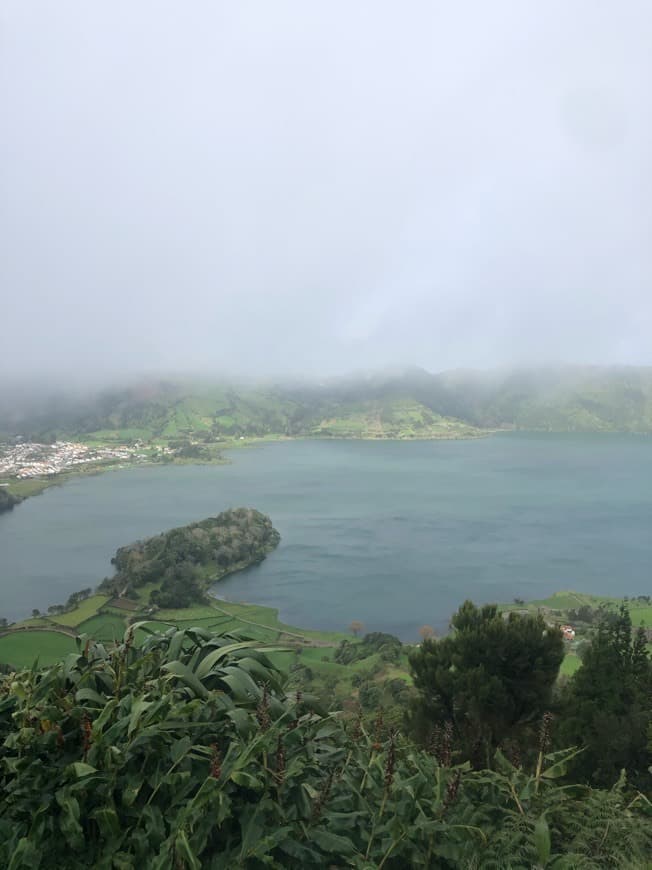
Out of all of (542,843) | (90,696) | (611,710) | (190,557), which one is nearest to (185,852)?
(90,696)

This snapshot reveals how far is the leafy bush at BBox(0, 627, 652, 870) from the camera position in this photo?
1.72 metres

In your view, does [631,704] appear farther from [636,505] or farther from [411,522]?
[636,505]

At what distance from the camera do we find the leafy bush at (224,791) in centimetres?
172

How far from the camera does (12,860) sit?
5.22 ft

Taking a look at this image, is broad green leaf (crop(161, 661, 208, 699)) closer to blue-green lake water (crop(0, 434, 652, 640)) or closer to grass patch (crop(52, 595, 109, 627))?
blue-green lake water (crop(0, 434, 652, 640))

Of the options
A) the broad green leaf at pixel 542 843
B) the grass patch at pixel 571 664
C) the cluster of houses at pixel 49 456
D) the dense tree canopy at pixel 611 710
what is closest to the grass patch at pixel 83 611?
the grass patch at pixel 571 664

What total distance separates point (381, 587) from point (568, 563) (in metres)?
23.2

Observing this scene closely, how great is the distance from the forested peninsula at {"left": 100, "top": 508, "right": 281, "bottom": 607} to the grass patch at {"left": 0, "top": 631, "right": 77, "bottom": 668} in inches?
447

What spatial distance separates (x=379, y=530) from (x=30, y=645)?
4786cm

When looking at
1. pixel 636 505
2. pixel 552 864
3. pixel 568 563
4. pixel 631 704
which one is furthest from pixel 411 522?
pixel 552 864

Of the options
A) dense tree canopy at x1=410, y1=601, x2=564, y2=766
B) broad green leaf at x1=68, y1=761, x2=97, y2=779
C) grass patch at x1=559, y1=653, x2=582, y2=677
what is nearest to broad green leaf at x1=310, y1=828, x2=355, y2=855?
broad green leaf at x1=68, y1=761, x2=97, y2=779

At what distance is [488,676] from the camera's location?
10.8m

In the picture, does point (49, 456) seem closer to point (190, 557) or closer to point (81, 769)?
point (190, 557)

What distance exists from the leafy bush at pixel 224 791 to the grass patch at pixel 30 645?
39.9m
